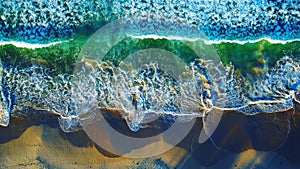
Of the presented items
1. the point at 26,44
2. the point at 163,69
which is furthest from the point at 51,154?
the point at 163,69

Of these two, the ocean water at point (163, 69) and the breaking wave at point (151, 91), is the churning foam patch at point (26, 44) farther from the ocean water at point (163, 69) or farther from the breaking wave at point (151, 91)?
the breaking wave at point (151, 91)

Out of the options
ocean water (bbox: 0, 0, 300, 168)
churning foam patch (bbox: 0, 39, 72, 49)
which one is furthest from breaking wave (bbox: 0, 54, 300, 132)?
churning foam patch (bbox: 0, 39, 72, 49)

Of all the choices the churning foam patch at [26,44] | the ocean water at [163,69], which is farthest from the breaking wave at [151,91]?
the churning foam patch at [26,44]

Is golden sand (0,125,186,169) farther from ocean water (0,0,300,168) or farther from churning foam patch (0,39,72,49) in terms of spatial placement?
churning foam patch (0,39,72,49)

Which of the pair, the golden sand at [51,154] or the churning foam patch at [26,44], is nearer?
the golden sand at [51,154]

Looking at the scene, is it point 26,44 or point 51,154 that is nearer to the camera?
point 51,154

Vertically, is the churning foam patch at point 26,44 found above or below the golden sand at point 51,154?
above

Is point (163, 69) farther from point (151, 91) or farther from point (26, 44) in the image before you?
point (26, 44)

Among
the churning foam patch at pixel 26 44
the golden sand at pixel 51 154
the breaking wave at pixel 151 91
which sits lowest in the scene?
the golden sand at pixel 51 154
